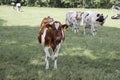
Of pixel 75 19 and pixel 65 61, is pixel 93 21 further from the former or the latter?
pixel 65 61

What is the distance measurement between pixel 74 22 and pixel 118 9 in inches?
1207

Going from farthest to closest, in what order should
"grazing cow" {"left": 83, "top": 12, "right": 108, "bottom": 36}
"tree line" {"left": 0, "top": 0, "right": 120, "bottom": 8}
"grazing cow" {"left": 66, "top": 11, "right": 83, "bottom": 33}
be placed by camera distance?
"tree line" {"left": 0, "top": 0, "right": 120, "bottom": 8} → "grazing cow" {"left": 66, "top": 11, "right": 83, "bottom": 33} → "grazing cow" {"left": 83, "top": 12, "right": 108, "bottom": 36}

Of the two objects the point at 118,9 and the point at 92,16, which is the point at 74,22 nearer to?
the point at 92,16

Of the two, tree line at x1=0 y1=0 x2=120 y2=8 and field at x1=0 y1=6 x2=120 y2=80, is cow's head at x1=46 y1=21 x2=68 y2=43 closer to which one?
field at x1=0 y1=6 x2=120 y2=80

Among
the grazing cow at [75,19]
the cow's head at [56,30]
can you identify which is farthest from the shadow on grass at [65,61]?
the grazing cow at [75,19]

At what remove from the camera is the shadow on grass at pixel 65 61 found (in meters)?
9.02

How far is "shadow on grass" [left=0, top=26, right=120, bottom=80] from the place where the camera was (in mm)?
A: 9016

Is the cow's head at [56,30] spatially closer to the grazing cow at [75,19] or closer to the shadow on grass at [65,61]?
the shadow on grass at [65,61]

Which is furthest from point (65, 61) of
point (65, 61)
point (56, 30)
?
point (56, 30)

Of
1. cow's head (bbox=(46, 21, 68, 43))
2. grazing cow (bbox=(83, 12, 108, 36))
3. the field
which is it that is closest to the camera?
cow's head (bbox=(46, 21, 68, 43))

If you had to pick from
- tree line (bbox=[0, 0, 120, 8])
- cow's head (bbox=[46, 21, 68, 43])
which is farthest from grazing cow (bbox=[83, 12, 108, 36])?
tree line (bbox=[0, 0, 120, 8])

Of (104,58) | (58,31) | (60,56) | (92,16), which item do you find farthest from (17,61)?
(92,16)

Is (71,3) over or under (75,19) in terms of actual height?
under

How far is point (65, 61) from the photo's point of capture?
11.0m
